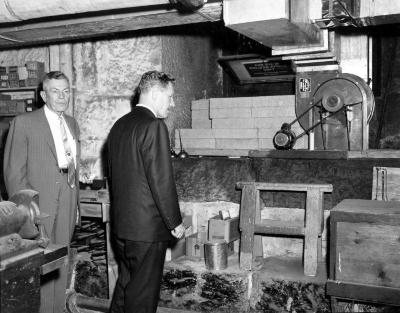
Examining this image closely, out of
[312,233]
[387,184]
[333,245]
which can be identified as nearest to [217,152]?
[312,233]

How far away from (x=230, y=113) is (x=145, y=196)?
7.03 feet

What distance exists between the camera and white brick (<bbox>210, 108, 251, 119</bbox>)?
15.7 ft

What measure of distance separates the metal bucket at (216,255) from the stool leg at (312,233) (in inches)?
28.8

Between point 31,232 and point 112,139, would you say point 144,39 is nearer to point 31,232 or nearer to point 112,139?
point 112,139

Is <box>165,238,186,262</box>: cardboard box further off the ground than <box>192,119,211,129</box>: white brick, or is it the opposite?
<box>192,119,211,129</box>: white brick

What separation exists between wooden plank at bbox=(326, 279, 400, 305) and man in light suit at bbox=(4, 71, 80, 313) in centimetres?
206

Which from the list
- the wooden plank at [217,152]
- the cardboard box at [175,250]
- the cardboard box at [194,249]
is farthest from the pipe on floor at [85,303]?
the wooden plank at [217,152]

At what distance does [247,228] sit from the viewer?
3908 mm

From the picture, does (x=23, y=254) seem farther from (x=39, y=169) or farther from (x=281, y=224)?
(x=281, y=224)

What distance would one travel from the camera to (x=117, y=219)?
309cm

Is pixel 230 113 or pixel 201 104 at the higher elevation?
pixel 201 104

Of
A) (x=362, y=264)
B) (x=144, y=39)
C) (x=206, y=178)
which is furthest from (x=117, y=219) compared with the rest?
(x=144, y=39)

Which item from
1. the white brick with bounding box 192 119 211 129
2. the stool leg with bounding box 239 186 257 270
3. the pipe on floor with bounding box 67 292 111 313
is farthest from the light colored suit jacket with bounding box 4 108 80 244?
the white brick with bounding box 192 119 211 129

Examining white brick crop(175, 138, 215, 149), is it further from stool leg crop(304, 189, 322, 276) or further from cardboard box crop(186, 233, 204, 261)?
stool leg crop(304, 189, 322, 276)
